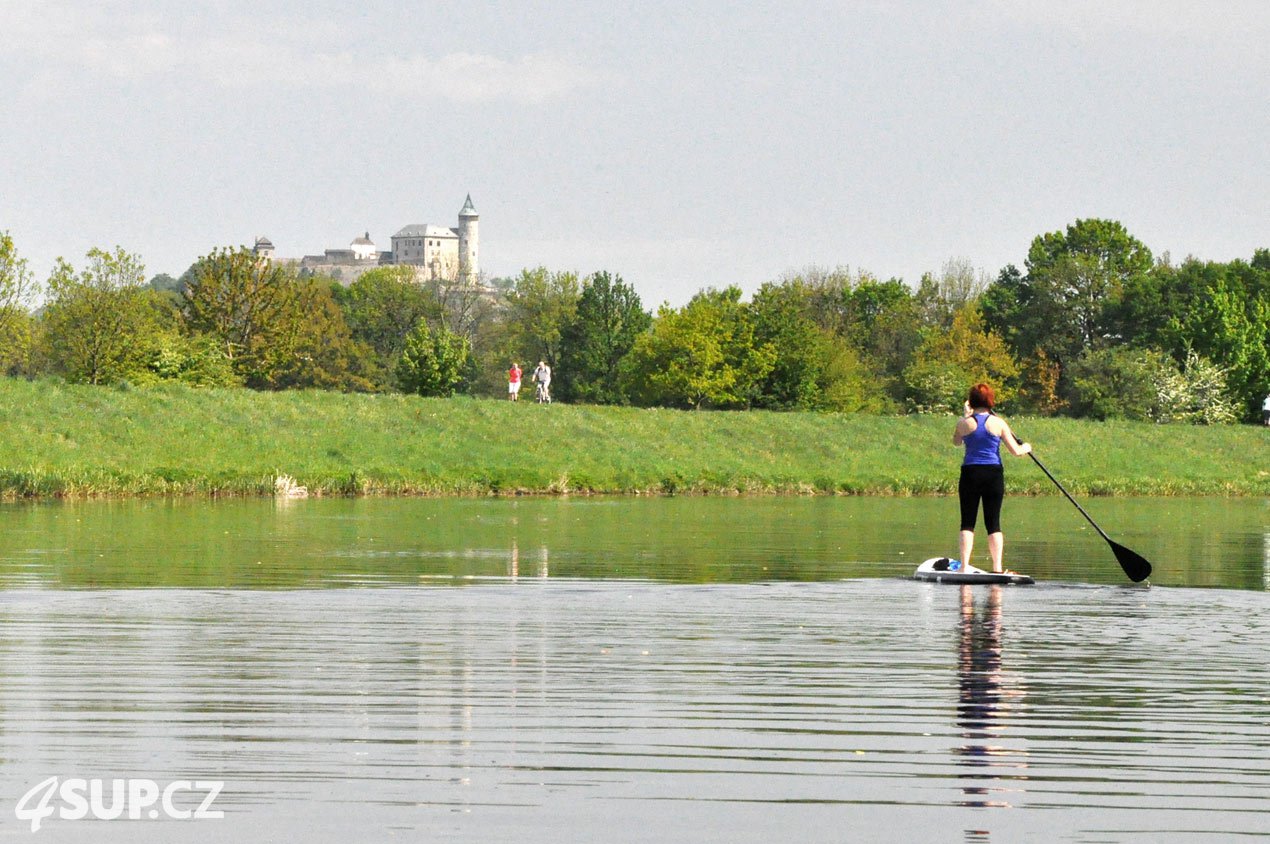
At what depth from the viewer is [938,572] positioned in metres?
17.6

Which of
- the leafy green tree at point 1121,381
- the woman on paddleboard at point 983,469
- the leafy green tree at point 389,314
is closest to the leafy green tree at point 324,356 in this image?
the leafy green tree at point 389,314

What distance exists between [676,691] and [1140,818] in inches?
140

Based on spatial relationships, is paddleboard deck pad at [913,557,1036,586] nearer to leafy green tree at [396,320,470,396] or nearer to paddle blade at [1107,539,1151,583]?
paddle blade at [1107,539,1151,583]

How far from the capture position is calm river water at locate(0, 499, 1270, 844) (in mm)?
6969

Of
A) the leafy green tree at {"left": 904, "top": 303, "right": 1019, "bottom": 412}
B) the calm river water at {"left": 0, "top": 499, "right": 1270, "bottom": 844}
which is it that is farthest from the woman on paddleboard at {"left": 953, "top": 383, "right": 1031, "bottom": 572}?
the leafy green tree at {"left": 904, "top": 303, "right": 1019, "bottom": 412}

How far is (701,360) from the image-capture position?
96.9m

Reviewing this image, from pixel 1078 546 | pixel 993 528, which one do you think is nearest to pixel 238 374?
pixel 1078 546

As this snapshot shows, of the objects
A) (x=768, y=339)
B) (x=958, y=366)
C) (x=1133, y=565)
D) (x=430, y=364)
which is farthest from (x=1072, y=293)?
(x=1133, y=565)

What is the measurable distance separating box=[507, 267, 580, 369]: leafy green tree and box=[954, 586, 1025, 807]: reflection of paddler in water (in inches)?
4411

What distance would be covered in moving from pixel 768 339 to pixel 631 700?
87251mm

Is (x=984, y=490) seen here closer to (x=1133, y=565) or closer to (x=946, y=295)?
(x=1133, y=565)

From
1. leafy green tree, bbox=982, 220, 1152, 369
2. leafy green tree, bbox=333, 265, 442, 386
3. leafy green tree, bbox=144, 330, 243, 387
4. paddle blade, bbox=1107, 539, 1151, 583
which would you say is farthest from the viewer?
leafy green tree, bbox=333, 265, 442, 386

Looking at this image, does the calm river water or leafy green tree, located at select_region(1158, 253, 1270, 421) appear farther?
leafy green tree, located at select_region(1158, 253, 1270, 421)

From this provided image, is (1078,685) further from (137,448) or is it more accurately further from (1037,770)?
(137,448)
